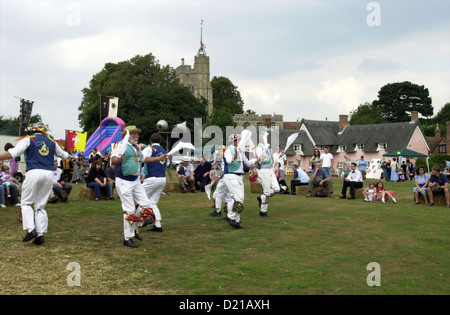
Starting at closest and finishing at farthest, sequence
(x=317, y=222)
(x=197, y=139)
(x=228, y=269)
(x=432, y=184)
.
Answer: (x=228, y=269), (x=317, y=222), (x=432, y=184), (x=197, y=139)

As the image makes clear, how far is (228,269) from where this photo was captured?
23.4 ft

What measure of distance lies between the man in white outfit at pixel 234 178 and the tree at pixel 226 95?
95026mm

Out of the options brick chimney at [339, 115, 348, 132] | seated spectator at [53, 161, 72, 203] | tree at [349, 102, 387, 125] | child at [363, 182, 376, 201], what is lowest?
child at [363, 182, 376, 201]

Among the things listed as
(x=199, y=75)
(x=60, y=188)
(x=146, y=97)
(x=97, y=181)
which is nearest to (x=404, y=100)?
→ (x=146, y=97)

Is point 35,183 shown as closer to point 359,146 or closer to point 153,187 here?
point 153,187

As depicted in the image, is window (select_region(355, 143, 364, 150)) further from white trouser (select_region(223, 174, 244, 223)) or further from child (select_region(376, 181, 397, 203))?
white trouser (select_region(223, 174, 244, 223))

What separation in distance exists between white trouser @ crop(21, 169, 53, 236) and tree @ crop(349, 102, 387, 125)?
8267 cm

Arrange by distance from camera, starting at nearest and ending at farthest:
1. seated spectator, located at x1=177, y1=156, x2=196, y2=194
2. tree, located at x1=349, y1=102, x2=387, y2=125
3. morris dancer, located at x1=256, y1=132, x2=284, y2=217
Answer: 1. morris dancer, located at x1=256, y1=132, x2=284, y2=217
2. seated spectator, located at x1=177, y1=156, x2=196, y2=194
3. tree, located at x1=349, y1=102, x2=387, y2=125

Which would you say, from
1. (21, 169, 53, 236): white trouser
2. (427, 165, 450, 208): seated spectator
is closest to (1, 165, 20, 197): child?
(21, 169, 53, 236): white trouser

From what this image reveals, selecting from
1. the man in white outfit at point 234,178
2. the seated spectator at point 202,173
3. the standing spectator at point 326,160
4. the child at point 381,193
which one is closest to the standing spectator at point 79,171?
the seated spectator at point 202,173

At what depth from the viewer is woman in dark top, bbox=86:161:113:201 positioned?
16.9 metres
